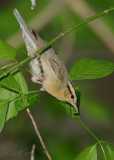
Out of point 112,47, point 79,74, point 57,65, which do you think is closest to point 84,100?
point 112,47

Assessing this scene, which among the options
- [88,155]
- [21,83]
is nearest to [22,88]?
[21,83]

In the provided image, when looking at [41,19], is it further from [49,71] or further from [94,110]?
[94,110]

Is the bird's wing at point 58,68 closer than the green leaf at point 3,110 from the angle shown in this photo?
No

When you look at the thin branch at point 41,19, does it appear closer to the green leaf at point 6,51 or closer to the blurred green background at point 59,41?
the blurred green background at point 59,41

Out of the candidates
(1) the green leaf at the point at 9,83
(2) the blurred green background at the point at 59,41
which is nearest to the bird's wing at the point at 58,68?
(1) the green leaf at the point at 9,83

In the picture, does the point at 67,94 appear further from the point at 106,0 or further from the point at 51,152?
the point at 106,0

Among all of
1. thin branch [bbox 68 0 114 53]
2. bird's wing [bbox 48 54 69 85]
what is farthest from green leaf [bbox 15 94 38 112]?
thin branch [bbox 68 0 114 53]
